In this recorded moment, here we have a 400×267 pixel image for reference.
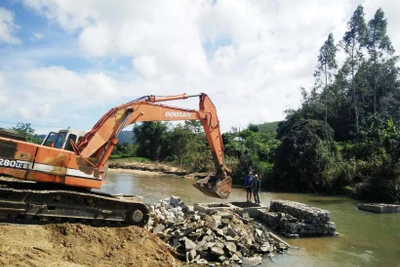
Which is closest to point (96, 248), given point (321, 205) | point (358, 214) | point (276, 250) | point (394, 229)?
point (276, 250)

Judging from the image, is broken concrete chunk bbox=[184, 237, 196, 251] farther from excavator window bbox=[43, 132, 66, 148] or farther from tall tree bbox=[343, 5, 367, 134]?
tall tree bbox=[343, 5, 367, 134]

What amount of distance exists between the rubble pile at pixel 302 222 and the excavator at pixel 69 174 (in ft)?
18.3

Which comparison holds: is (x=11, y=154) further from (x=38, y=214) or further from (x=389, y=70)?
(x=389, y=70)

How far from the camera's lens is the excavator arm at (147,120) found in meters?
8.95

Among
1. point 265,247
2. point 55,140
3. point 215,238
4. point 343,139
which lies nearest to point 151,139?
point 343,139

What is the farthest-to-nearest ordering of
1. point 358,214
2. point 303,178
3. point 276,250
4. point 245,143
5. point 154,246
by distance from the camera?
point 245,143
point 303,178
point 358,214
point 276,250
point 154,246

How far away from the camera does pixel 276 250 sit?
10.1m

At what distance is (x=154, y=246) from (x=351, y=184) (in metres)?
20.3

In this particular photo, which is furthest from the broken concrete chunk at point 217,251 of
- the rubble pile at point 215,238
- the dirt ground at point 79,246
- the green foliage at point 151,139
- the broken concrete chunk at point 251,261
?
the green foliage at point 151,139

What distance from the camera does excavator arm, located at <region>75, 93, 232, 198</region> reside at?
8945mm

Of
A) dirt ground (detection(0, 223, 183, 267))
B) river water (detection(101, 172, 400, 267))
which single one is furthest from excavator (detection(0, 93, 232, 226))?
river water (detection(101, 172, 400, 267))

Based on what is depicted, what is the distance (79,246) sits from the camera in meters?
7.30

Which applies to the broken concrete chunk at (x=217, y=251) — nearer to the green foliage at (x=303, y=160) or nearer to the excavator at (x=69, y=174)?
the excavator at (x=69, y=174)

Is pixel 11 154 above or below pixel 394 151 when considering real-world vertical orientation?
below
